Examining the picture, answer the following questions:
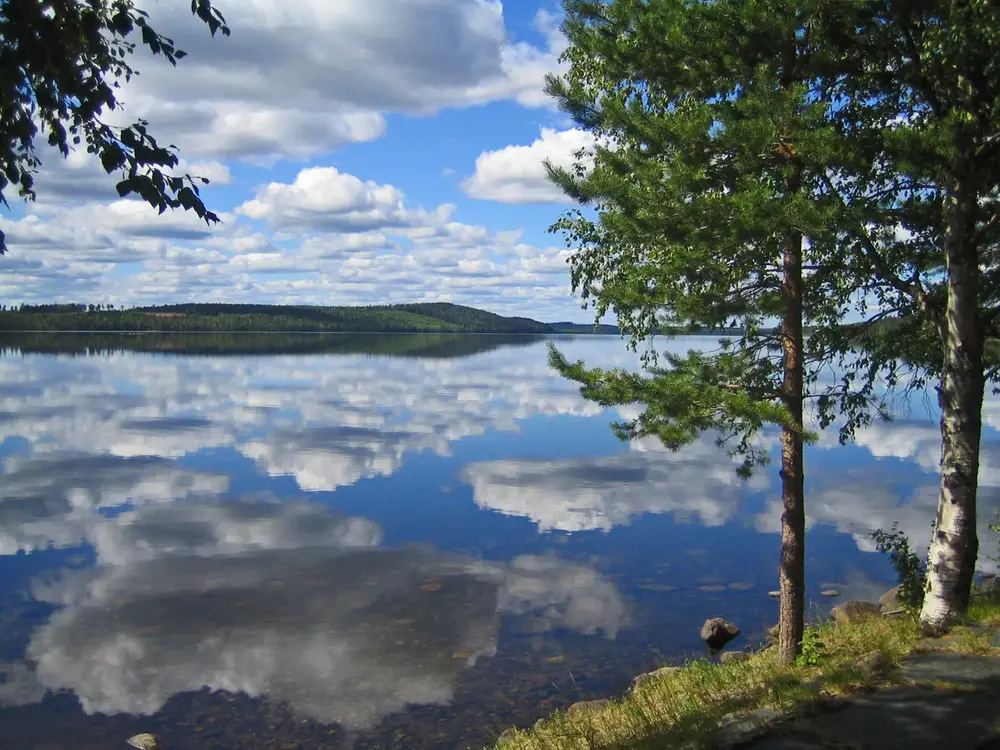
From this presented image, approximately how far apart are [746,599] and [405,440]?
2493 centimetres

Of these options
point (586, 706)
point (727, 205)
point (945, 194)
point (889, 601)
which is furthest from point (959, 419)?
point (889, 601)

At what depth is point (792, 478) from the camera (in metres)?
12.6

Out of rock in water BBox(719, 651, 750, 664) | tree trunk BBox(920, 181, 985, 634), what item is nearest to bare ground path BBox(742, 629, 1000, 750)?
tree trunk BBox(920, 181, 985, 634)

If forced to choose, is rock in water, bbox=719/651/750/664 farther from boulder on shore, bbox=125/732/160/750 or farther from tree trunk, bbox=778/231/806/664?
boulder on shore, bbox=125/732/160/750

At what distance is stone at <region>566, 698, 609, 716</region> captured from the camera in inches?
483

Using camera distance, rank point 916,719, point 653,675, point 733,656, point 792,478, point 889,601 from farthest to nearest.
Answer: point 889,601 → point 733,656 → point 653,675 → point 792,478 → point 916,719

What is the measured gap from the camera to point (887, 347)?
14.0 m

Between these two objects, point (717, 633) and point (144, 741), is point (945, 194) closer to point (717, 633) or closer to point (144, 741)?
point (717, 633)

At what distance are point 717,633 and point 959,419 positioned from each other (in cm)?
662

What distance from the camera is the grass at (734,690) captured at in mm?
8828

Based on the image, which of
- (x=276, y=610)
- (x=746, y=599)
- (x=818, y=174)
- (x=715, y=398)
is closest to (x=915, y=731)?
(x=715, y=398)

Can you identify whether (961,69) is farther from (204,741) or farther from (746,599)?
(204,741)

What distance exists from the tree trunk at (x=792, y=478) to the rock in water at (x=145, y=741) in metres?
9.30

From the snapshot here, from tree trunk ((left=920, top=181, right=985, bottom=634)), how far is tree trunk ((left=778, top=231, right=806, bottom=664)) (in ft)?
5.96
